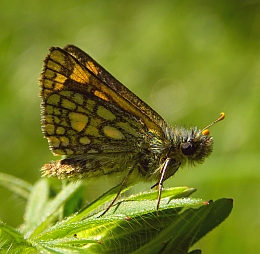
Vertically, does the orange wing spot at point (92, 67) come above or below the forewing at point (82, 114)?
above

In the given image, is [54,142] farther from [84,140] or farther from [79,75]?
[79,75]

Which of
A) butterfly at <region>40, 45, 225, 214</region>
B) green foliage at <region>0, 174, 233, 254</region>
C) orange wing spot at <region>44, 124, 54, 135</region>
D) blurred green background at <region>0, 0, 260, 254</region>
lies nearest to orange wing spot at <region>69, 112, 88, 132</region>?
butterfly at <region>40, 45, 225, 214</region>

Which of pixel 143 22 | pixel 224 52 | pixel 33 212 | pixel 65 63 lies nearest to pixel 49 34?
pixel 143 22

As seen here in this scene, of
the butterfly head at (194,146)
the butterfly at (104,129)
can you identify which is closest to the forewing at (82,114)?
the butterfly at (104,129)

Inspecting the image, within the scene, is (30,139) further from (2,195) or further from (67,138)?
(67,138)

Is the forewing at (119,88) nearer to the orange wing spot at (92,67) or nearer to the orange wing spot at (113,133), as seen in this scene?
the orange wing spot at (92,67)

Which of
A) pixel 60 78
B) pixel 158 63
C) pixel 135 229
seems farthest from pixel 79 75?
pixel 158 63
